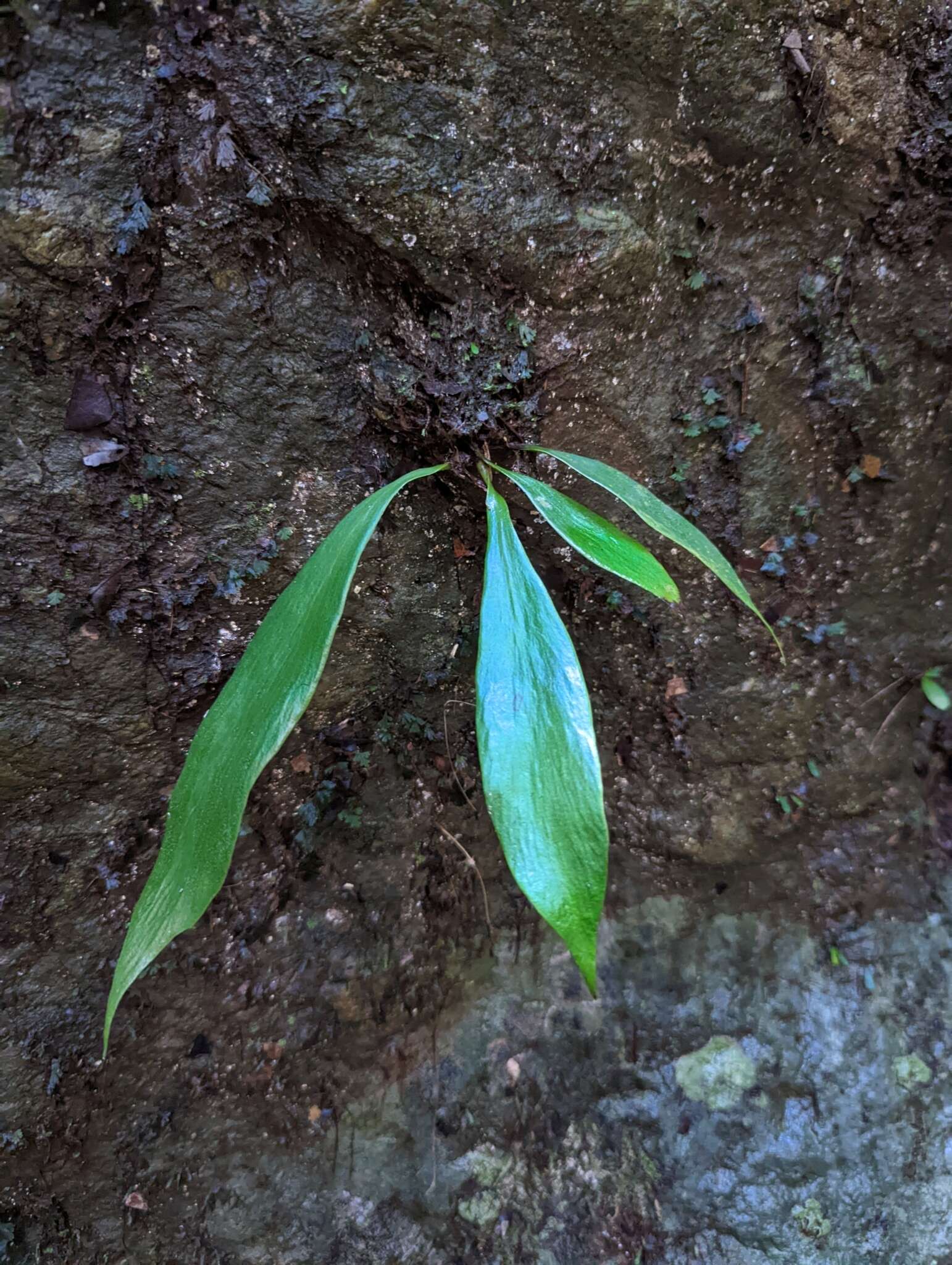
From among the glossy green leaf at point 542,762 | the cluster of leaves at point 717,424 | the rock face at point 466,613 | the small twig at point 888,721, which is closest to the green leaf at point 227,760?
the glossy green leaf at point 542,762

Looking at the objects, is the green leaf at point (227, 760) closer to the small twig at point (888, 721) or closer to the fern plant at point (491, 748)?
the fern plant at point (491, 748)

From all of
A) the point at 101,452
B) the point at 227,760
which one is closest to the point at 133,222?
the point at 101,452

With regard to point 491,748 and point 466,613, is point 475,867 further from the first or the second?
point 491,748

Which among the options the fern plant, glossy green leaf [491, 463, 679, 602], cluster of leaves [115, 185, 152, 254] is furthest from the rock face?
the fern plant

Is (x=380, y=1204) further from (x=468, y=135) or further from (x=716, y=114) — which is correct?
(x=716, y=114)

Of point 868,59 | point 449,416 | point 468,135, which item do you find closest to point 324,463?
point 449,416

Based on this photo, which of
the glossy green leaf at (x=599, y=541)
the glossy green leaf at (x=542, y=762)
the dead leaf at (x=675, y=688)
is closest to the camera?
the glossy green leaf at (x=542, y=762)
